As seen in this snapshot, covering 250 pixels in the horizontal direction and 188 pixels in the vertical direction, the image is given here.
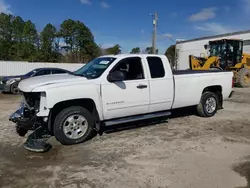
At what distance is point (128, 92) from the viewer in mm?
6391

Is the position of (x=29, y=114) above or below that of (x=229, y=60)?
below

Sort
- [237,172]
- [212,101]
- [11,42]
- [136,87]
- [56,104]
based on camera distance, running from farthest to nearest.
A: [11,42], [212,101], [136,87], [56,104], [237,172]

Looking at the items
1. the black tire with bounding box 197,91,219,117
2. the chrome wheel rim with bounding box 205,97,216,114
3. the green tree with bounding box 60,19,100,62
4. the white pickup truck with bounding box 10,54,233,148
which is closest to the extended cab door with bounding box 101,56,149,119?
the white pickup truck with bounding box 10,54,233,148

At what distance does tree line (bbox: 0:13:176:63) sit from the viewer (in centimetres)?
5388

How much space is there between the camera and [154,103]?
6.88m

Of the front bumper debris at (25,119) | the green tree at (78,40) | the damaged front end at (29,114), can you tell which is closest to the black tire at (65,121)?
the damaged front end at (29,114)

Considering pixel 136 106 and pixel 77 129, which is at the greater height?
pixel 136 106

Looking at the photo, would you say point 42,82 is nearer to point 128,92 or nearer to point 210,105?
point 128,92

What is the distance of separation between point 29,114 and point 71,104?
2.97ft

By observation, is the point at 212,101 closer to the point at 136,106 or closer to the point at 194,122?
the point at 194,122

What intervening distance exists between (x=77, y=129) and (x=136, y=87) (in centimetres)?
171

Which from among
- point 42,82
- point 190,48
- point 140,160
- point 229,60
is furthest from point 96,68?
point 190,48

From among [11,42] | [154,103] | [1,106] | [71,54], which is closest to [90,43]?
[71,54]

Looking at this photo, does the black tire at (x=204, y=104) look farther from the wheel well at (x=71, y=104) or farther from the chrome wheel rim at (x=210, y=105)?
the wheel well at (x=71, y=104)
